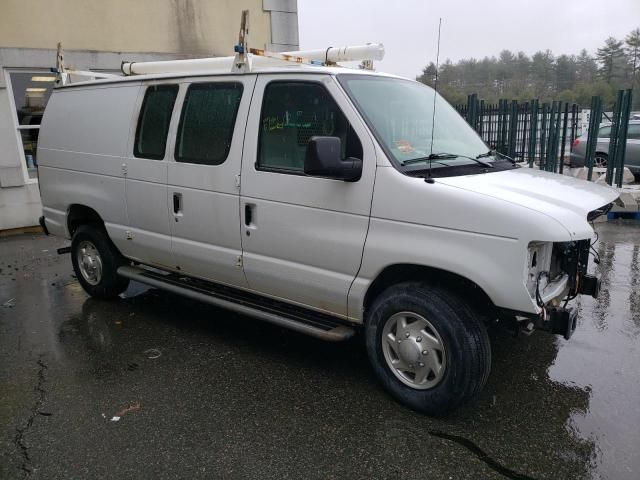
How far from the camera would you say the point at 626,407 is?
348 centimetres

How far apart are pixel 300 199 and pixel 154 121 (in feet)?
6.14

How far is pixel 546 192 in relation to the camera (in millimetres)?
3402

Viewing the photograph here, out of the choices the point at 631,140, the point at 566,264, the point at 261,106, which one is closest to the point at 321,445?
the point at 566,264

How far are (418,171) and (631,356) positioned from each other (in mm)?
2409

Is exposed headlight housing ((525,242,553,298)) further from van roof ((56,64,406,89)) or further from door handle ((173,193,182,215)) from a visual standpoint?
door handle ((173,193,182,215))

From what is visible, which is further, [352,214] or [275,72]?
[275,72]

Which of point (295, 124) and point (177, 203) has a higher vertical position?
point (295, 124)

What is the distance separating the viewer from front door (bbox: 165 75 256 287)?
13.5ft

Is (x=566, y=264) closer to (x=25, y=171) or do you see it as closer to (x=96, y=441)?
(x=96, y=441)

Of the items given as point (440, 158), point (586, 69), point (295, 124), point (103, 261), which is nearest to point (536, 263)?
point (440, 158)

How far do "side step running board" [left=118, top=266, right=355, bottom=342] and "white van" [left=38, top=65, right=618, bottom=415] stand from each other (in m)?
0.02

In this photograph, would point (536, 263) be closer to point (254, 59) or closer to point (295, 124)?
point (295, 124)

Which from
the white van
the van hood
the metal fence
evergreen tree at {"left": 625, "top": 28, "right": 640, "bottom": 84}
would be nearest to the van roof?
the white van

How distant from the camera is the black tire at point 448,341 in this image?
3.17 meters
